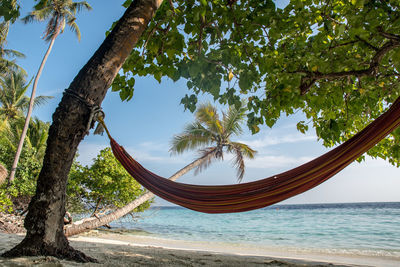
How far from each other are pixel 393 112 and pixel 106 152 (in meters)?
6.99

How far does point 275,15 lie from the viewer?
66.9 inches

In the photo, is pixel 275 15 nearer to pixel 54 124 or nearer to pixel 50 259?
pixel 54 124

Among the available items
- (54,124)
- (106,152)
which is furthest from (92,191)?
(54,124)

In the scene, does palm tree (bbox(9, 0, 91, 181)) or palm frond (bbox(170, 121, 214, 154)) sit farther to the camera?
palm tree (bbox(9, 0, 91, 181))

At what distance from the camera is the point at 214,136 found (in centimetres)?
834

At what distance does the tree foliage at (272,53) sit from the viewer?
1.58 metres

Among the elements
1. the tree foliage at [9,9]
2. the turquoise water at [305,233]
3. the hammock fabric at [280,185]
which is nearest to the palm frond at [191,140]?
the turquoise water at [305,233]

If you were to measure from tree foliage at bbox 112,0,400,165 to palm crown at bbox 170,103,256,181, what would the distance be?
5830 mm

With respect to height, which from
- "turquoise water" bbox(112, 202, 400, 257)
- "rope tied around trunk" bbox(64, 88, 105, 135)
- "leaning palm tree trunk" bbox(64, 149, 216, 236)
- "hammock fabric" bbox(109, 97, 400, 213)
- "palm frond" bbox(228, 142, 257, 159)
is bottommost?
"turquoise water" bbox(112, 202, 400, 257)

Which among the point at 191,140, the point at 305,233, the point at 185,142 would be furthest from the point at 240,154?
the point at 305,233

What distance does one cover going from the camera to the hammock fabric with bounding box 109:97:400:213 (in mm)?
1413

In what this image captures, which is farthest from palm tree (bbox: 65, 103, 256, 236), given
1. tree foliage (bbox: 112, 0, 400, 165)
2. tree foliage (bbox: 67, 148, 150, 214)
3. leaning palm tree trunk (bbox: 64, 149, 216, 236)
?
tree foliage (bbox: 112, 0, 400, 165)

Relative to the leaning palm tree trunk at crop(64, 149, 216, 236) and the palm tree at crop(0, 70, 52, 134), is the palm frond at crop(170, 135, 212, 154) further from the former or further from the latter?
the palm tree at crop(0, 70, 52, 134)

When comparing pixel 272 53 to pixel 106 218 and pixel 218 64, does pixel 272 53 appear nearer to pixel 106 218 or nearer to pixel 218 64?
pixel 218 64
